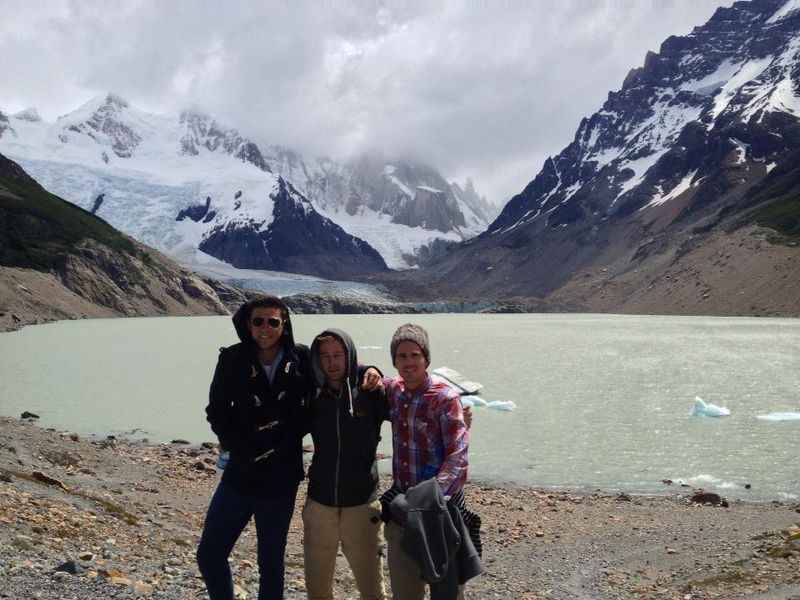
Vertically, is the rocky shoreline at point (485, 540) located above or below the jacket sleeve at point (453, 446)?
below

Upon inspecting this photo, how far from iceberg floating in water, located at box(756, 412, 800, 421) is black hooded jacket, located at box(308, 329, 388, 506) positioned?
80.3 ft

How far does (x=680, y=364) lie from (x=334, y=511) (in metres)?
44.3

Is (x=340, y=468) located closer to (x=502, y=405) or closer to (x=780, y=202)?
(x=502, y=405)

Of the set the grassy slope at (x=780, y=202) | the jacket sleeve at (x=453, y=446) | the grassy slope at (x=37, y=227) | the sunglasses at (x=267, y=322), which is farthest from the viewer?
the grassy slope at (x=780, y=202)

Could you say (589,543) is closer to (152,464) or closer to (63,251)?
(152,464)

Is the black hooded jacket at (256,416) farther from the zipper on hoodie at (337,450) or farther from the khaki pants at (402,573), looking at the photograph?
the khaki pants at (402,573)

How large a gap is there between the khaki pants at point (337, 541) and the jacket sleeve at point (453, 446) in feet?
2.76

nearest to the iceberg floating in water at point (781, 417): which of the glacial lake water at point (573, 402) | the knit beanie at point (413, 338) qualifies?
the glacial lake water at point (573, 402)

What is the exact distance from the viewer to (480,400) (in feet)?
101

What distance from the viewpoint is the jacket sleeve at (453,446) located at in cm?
567

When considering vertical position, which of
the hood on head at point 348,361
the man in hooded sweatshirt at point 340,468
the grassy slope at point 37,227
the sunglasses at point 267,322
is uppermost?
the grassy slope at point 37,227

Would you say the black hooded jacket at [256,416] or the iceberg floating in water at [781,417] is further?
the iceberg floating in water at [781,417]

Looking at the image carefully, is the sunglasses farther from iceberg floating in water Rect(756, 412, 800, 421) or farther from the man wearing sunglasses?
iceberg floating in water Rect(756, 412, 800, 421)

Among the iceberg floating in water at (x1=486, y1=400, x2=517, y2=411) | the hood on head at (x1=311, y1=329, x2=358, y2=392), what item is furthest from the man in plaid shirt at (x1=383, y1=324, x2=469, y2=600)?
the iceberg floating in water at (x1=486, y1=400, x2=517, y2=411)
